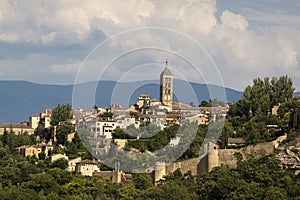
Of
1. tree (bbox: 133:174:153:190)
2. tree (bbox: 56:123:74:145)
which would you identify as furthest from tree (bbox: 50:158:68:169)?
tree (bbox: 133:174:153:190)

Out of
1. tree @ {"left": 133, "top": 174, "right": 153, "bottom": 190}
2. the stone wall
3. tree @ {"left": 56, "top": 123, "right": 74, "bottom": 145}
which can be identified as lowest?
tree @ {"left": 133, "top": 174, "right": 153, "bottom": 190}

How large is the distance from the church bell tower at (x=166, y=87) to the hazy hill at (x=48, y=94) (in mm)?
351

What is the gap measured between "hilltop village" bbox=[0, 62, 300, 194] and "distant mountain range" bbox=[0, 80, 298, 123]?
1.15m

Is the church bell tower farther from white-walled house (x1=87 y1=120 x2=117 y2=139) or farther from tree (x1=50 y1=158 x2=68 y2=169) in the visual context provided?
tree (x1=50 y1=158 x2=68 y2=169)

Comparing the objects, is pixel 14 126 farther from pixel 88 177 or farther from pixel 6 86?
pixel 6 86

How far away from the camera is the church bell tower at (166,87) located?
109 feet

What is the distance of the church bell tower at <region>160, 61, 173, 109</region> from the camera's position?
109 feet

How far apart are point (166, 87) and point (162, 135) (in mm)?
2449

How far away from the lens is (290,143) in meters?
30.9

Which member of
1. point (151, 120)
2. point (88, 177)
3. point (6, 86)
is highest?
point (6, 86)

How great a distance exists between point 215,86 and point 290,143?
3633 mm

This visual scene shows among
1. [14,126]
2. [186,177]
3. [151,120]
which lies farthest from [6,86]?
[186,177]

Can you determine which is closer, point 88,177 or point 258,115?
point 88,177

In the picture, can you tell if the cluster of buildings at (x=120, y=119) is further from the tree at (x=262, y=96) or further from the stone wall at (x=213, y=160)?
the stone wall at (x=213, y=160)
